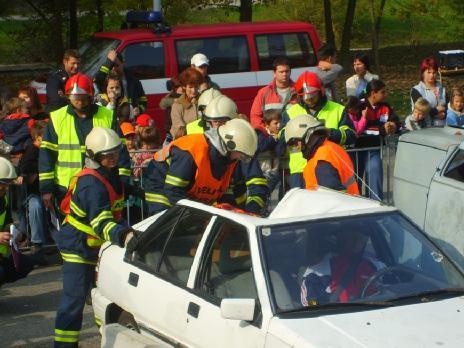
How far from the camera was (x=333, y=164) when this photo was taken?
8.33 m

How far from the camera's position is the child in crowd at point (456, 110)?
12648 millimetres

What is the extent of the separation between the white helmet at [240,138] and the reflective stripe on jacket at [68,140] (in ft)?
6.51

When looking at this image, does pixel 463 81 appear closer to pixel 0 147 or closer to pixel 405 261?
pixel 0 147

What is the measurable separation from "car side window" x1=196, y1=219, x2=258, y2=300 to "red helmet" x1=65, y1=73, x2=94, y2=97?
3241mm

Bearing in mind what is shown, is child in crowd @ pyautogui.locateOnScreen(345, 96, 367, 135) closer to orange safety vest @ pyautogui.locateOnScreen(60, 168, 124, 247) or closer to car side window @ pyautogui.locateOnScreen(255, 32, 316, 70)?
orange safety vest @ pyautogui.locateOnScreen(60, 168, 124, 247)

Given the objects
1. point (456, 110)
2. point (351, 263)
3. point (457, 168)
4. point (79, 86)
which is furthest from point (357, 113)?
point (351, 263)

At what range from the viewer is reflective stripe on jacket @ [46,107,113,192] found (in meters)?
9.82

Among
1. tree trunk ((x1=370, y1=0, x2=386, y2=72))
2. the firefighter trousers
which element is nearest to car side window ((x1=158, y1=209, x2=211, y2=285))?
the firefighter trousers

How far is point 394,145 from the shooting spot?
11695 millimetres

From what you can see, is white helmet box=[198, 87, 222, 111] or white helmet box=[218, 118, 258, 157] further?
white helmet box=[198, 87, 222, 111]

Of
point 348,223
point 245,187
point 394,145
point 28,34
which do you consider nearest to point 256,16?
point 28,34

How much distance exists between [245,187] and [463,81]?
66.1 feet

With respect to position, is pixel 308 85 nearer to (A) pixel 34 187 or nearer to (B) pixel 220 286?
(A) pixel 34 187

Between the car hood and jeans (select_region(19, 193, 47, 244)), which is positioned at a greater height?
the car hood
